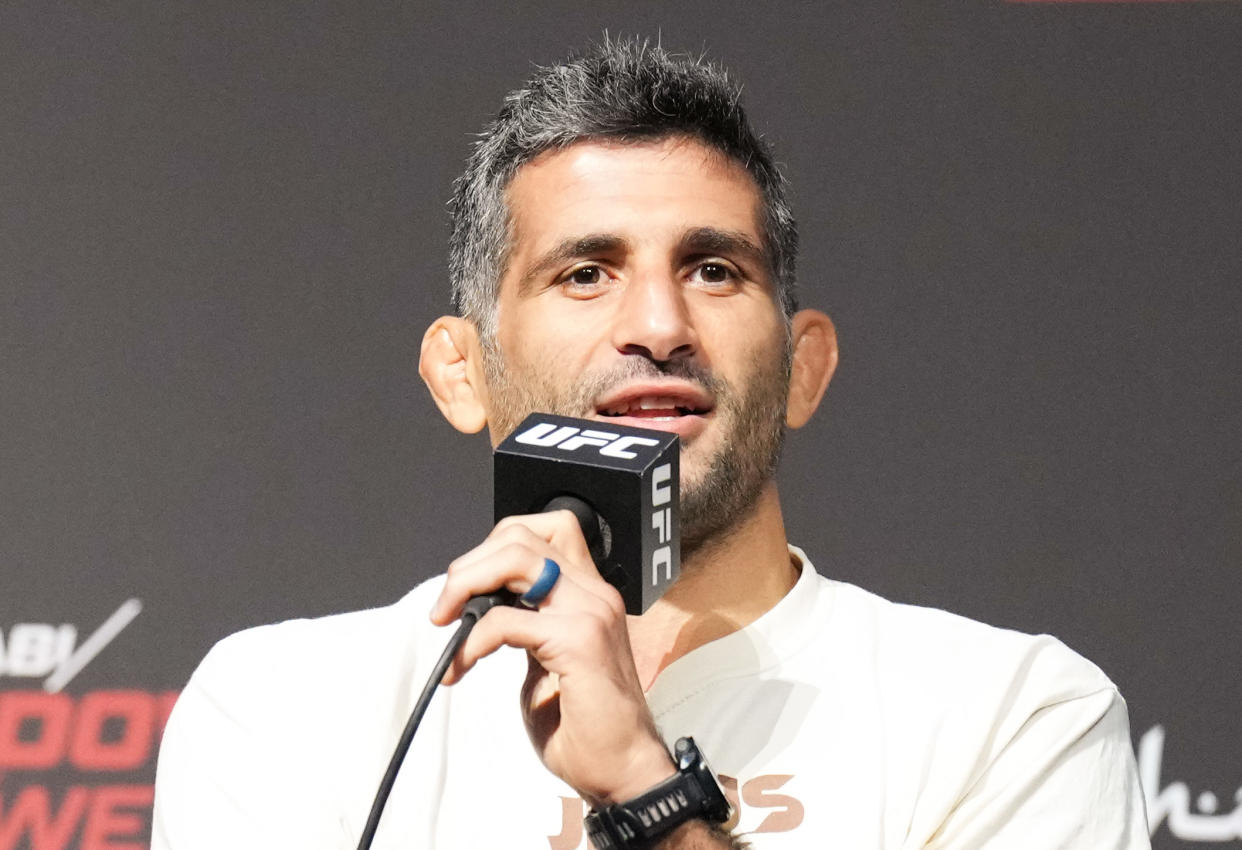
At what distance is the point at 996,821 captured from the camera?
1536mm

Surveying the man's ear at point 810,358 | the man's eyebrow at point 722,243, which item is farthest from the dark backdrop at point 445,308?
the man's eyebrow at point 722,243

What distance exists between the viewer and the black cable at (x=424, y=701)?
1103mm

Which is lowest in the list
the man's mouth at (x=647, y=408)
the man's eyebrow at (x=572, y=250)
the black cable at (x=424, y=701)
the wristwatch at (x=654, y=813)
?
the wristwatch at (x=654, y=813)

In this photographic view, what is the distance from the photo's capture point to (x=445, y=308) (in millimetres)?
2389

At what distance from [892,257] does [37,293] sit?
4.12ft

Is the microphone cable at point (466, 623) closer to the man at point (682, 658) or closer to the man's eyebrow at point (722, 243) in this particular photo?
the man at point (682, 658)

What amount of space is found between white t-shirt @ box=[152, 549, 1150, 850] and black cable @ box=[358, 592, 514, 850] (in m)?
0.47

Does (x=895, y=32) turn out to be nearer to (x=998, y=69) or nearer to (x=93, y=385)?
(x=998, y=69)

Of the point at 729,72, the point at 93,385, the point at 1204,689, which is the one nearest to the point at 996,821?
the point at 1204,689

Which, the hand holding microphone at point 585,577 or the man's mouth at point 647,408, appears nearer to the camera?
the hand holding microphone at point 585,577

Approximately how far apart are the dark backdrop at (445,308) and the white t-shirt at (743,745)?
63cm

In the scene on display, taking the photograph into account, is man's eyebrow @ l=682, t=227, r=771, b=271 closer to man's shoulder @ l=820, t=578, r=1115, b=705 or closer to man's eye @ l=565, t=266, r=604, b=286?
man's eye @ l=565, t=266, r=604, b=286

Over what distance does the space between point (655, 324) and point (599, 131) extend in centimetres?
31

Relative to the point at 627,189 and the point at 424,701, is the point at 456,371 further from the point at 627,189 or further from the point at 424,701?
the point at 424,701
